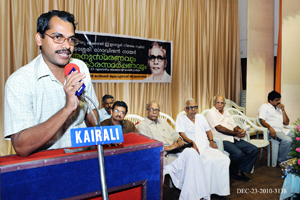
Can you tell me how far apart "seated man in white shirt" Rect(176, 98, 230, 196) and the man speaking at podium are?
2.33m

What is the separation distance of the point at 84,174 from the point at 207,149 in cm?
281

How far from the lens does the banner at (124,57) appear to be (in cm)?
402

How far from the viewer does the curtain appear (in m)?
3.54

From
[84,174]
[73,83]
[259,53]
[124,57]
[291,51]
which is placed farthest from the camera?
[259,53]

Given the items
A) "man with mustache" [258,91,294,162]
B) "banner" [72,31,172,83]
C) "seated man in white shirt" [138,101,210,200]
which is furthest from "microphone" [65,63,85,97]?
"man with mustache" [258,91,294,162]

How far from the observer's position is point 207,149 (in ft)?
11.5

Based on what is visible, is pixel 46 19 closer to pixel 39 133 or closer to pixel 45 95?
pixel 45 95

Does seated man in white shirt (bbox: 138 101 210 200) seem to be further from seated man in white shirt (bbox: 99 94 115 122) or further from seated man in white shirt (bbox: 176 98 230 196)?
seated man in white shirt (bbox: 99 94 115 122)

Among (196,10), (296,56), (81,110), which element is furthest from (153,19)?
(81,110)

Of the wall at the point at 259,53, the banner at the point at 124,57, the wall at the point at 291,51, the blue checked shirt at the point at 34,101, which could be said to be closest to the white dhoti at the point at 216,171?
the banner at the point at 124,57

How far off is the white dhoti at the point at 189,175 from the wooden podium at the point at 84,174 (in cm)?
167

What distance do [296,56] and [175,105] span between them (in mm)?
3115

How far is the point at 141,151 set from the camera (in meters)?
1.09

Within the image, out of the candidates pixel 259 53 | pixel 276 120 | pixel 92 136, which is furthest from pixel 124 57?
pixel 259 53
